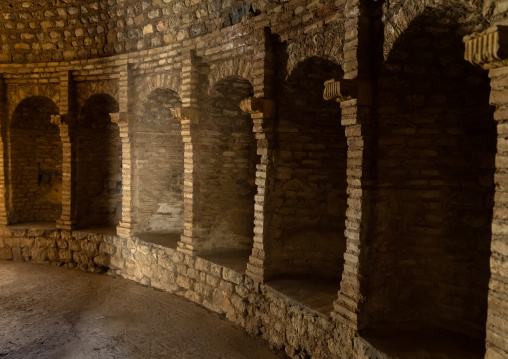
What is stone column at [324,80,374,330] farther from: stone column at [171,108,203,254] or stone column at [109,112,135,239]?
stone column at [109,112,135,239]

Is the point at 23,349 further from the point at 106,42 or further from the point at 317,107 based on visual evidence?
the point at 106,42

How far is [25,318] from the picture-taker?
6789mm

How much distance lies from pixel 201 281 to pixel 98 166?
4701 millimetres

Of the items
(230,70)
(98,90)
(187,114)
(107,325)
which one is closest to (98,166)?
(98,90)

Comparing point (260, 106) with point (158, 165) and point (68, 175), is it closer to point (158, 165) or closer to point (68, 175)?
point (158, 165)

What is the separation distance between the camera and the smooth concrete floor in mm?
5738

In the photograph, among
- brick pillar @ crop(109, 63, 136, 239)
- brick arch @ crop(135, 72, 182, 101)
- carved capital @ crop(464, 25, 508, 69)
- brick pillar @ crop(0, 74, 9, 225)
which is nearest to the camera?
carved capital @ crop(464, 25, 508, 69)

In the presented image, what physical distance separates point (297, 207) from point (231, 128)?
2210 millimetres

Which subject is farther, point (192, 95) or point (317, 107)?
point (192, 95)

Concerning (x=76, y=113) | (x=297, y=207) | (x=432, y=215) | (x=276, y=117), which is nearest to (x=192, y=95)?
(x=276, y=117)

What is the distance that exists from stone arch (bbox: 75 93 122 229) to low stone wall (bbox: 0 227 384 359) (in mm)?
859

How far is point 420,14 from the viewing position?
151 inches

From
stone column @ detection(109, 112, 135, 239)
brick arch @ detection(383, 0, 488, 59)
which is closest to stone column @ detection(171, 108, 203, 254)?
stone column @ detection(109, 112, 135, 239)

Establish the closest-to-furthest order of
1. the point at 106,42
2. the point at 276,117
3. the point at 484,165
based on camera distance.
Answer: the point at 484,165, the point at 276,117, the point at 106,42
